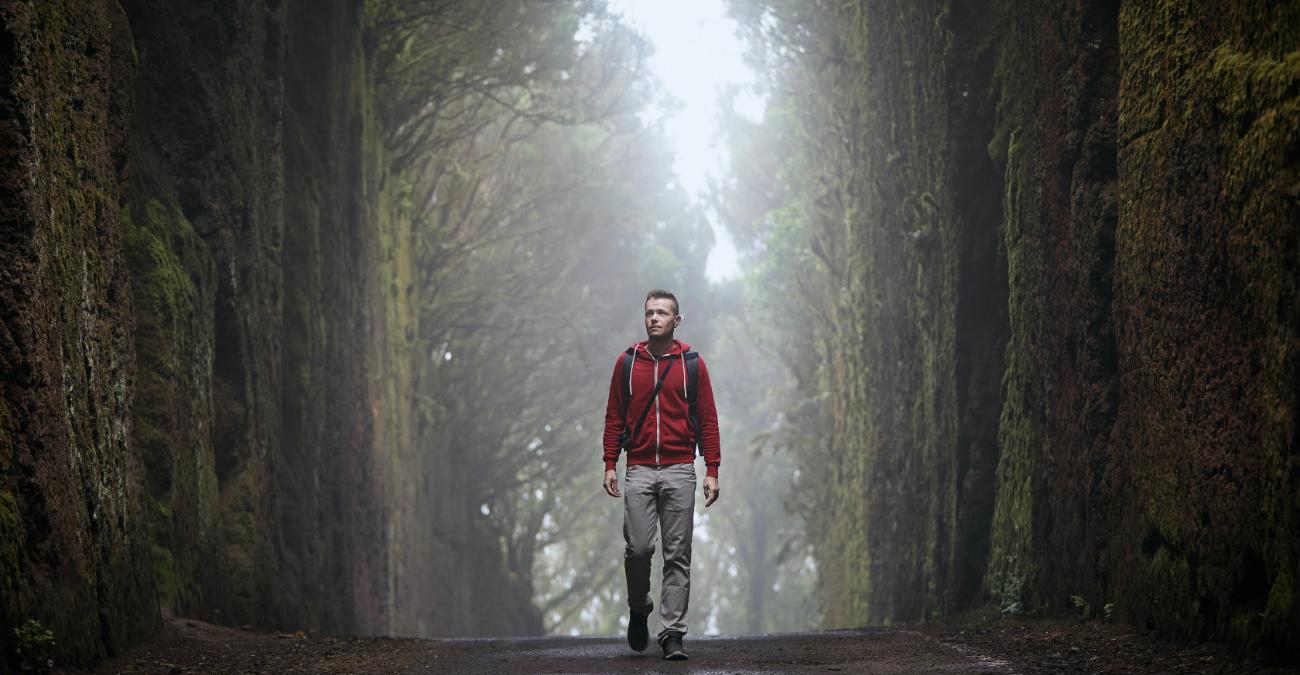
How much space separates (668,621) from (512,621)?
21.3 meters

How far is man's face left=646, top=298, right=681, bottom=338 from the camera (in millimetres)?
7320

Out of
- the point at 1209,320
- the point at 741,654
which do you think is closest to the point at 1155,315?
the point at 1209,320

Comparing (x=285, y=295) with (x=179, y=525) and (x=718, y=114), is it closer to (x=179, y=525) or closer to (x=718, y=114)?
(x=179, y=525)

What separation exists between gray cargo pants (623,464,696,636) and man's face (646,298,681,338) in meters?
0.69

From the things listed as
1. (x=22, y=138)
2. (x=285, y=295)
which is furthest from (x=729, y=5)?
(x=22, y=138)

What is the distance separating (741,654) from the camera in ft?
25.0

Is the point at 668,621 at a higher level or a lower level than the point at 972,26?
lower

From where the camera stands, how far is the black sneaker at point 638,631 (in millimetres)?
7641

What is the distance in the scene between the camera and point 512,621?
2795 cm

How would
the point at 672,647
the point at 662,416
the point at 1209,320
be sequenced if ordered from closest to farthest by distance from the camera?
1. the point at 1209,320
2. the point at 672,647
3. the point at 662,416

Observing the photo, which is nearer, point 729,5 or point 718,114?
point 729,5

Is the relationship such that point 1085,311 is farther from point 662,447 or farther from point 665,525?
point 665,525

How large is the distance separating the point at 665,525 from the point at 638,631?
2.30 ft

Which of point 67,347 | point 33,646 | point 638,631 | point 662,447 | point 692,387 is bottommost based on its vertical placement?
point 638,631
